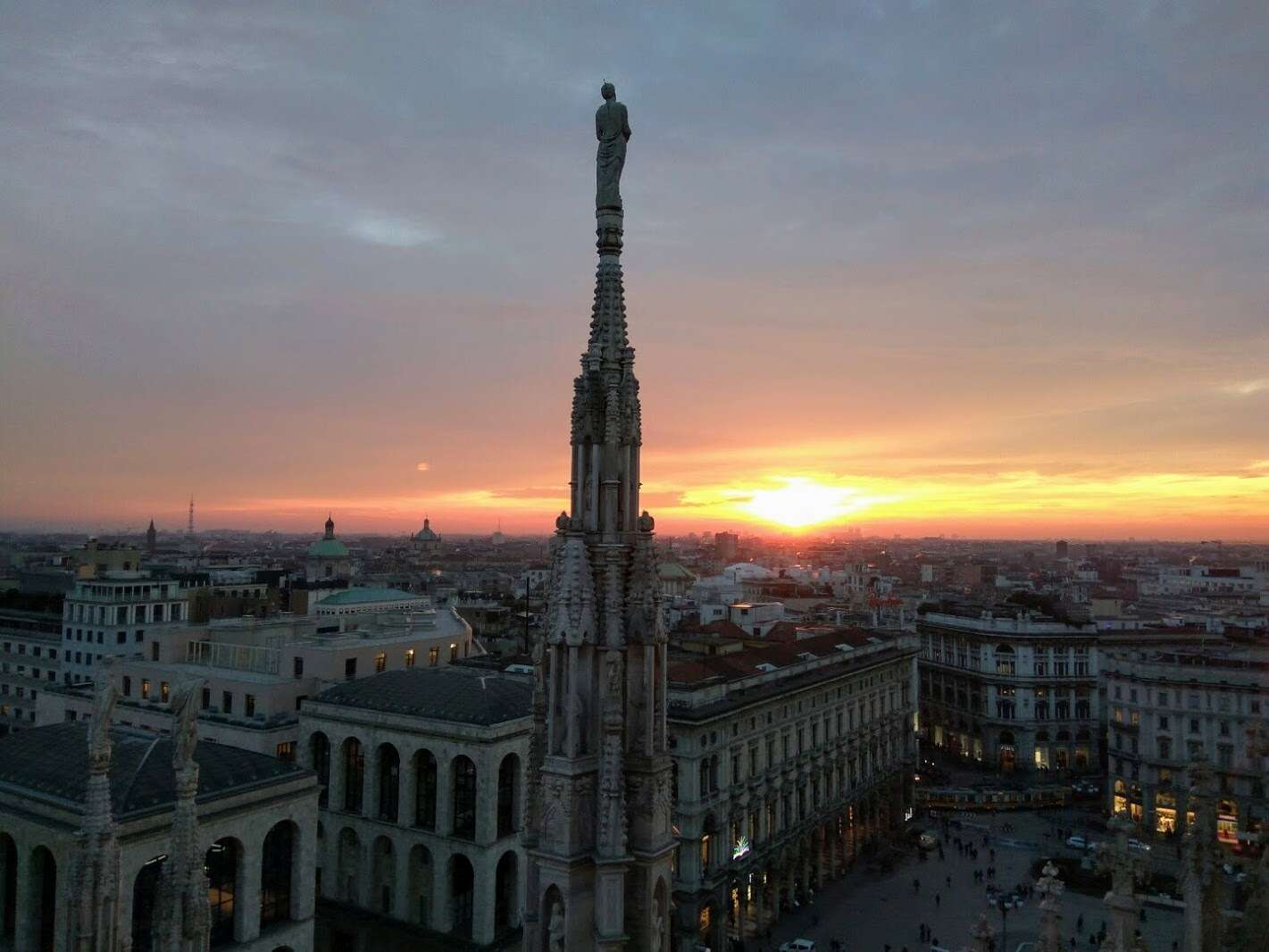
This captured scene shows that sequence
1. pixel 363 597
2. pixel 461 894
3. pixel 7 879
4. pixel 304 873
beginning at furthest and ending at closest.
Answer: pixel 363 597, pixel 461 894, pixel 304 873, pixel 7 879

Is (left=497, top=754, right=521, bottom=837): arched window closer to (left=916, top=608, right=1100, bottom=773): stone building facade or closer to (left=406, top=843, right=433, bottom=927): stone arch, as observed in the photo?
(left=406, top=843, right=433, bottom=927): stone arch

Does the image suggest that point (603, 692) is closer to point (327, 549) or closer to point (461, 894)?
point (461, 894)

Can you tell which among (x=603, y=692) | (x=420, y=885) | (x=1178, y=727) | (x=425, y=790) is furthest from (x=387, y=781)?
(x=1178, y=727)

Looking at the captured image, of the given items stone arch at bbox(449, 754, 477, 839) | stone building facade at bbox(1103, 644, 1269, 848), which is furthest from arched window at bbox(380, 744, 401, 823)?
stone building facade at bbox(1103, 644, 1269, 848)

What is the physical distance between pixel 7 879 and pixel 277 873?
34.0 ft

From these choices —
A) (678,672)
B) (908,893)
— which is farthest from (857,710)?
(678,672)

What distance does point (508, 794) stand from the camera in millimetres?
47250

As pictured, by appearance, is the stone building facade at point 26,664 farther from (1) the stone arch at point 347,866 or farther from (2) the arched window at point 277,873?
(2) the arched window at point 277,873

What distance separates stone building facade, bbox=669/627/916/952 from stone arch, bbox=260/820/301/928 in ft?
64.1

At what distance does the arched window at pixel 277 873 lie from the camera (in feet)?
131

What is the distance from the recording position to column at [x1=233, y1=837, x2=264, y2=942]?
38.1 meters

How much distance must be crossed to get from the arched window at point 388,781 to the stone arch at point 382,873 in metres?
1.38

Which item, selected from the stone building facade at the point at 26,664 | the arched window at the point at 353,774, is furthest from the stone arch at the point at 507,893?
the stone building facade at the point at 26,664

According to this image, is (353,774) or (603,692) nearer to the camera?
(603,692)
